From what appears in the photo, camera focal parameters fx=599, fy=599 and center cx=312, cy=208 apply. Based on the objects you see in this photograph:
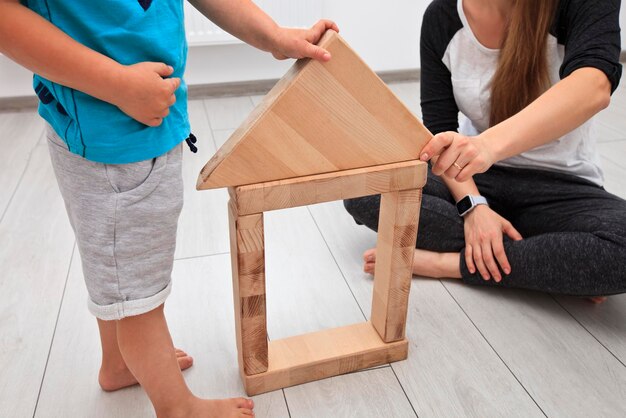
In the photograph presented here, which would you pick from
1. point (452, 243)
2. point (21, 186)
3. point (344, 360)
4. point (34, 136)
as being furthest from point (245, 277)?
A: point (34, 136)

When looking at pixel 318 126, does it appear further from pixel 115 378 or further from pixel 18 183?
pixel 18 183

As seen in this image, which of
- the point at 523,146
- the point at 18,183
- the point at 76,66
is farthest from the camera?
the point at 18,183

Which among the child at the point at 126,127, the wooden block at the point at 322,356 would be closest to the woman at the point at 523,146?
the wooden block at the point at 322,356

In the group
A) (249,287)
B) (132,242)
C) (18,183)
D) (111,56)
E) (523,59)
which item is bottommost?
(18,183)

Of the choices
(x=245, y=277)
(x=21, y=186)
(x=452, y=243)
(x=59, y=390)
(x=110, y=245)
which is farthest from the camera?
(x=21, y=186)

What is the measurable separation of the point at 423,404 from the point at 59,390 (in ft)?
1.87

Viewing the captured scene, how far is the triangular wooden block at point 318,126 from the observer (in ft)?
2.39

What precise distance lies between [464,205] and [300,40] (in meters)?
0.56

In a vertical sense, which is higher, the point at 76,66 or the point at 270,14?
the point at 76,66

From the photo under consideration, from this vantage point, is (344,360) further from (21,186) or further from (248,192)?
(21,186)

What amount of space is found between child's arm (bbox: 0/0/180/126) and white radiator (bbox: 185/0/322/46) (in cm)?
154

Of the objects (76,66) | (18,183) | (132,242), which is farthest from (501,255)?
(18,183)

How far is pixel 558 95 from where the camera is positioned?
925 mm

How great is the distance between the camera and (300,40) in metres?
0.74
